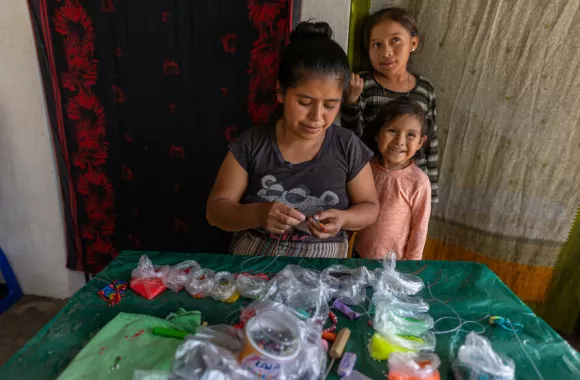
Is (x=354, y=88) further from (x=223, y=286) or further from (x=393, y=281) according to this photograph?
(x=223, y=286)

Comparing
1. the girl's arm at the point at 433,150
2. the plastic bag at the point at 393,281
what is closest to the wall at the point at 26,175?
the plastic bag at the point at 393,281

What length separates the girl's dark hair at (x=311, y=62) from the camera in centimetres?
125

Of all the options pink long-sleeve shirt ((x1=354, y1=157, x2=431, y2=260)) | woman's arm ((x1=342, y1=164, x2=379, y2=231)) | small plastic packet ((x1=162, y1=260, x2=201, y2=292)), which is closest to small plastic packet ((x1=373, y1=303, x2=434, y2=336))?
woman's arm ((x1=342, y1=164, x2=379, y2=231))

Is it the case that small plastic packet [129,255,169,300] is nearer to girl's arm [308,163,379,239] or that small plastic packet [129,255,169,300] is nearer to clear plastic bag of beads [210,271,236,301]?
clear plastic bag of beads [210,271,236,301]

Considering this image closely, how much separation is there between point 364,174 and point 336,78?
1.27ft

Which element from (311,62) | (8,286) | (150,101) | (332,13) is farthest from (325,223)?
(8,286)

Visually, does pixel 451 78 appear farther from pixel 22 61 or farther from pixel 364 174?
pixel 22 61

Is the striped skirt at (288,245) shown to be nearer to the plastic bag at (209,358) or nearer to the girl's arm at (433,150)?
the plastic bag at (209,358)

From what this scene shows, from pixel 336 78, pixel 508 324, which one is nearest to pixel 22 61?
pixel 336 78

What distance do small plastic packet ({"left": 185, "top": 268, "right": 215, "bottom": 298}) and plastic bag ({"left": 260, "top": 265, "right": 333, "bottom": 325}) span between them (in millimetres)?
173

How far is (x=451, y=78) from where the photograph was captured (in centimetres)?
189

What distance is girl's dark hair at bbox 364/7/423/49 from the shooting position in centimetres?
170

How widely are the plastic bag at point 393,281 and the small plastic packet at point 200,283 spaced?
47 centimetres

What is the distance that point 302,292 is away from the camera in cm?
104
